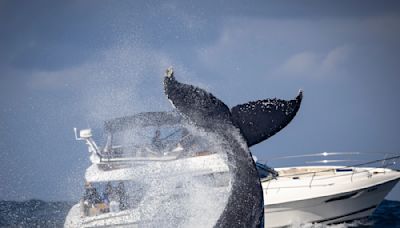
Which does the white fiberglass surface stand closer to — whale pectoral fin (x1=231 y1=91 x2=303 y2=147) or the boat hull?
the boat hull

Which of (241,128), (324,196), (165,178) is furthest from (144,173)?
(241,128)

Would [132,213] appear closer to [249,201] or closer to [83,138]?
[83,138]

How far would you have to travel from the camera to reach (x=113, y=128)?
2138 centimetres

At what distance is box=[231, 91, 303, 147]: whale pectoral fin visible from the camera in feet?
29.7

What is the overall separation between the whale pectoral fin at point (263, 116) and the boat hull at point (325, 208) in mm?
12435

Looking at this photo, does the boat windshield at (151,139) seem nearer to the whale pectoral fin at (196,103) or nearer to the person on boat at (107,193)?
the person on boat at (107,193)

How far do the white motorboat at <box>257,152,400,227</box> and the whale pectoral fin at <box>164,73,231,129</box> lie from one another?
41.7 ft

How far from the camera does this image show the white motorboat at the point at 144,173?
64.4 ft

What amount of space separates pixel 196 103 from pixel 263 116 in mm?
1203

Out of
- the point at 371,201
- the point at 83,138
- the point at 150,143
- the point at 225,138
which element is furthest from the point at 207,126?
the point at 371,201

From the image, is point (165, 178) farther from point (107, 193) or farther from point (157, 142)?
point (107, 193)

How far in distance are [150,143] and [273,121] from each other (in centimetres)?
1188

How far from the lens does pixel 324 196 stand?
21406 millimetres

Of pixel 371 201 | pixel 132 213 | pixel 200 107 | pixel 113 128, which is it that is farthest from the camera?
pixel 371 201
